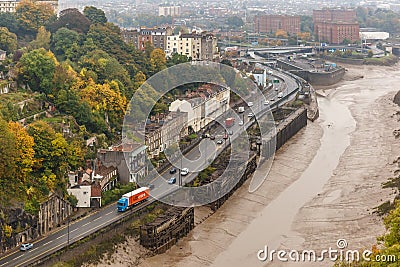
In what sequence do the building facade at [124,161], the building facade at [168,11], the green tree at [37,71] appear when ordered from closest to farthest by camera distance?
the building facade at [124,161]
the green tree at [37,71]
the building facade at [168,11]

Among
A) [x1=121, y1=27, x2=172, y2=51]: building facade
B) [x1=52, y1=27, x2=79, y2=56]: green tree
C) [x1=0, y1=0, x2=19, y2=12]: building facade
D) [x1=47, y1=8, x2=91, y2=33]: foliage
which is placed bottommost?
[x1=121, y1=27, x2=172, y2=51]: building facade

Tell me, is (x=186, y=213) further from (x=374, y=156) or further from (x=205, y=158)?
(x=374, y=156)

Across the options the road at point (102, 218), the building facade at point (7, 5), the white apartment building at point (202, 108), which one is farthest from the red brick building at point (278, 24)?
the road at point (102, 218)

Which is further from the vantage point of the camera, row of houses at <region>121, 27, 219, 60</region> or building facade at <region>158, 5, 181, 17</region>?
building facade at <region>158, 5, 181, 17</region>

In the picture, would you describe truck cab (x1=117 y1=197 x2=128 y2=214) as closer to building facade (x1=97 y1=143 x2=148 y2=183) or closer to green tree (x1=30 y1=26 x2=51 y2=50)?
building facade (x1=97 y1=143 x2=148 y2=183)

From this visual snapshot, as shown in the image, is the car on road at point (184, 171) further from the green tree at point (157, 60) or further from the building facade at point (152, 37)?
the building facade at point (152, 37)

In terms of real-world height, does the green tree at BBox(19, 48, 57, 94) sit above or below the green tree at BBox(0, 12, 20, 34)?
below

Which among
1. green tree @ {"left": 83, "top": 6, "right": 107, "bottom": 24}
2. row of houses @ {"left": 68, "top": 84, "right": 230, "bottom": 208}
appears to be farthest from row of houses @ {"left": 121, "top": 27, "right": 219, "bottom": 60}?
row of houses @ {"left": 68, "top": 84, "right": 230, "bottom": 208}
